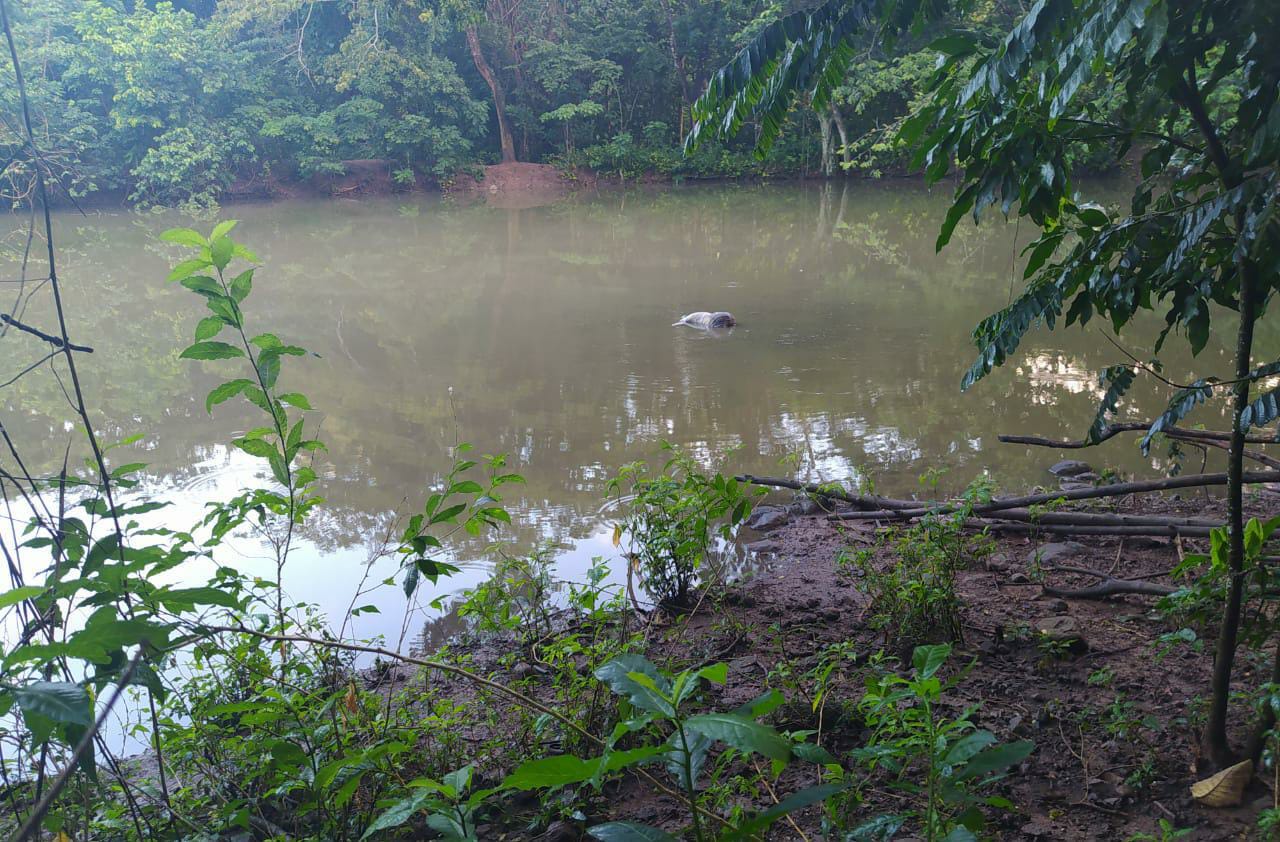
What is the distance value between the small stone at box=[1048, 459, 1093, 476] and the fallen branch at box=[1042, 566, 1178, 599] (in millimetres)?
1830

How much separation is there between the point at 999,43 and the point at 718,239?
12.5m

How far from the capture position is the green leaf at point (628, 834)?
118cm

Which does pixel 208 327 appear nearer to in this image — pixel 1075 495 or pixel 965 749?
pixel 965 749

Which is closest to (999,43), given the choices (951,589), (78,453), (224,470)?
(951,589)

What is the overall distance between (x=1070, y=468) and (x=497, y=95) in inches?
888

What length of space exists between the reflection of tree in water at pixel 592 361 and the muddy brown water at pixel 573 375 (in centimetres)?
3

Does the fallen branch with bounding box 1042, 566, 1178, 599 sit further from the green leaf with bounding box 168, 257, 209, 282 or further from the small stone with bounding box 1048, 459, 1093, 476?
the green leaf with bounding box 168, 257, 209, 282

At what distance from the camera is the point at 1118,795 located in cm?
190

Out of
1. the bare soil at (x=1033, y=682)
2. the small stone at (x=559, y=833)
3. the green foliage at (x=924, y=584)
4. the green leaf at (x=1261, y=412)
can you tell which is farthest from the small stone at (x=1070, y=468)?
the small stone at (x=559, y=833)

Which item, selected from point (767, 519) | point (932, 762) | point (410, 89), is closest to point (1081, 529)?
point (767, 519)

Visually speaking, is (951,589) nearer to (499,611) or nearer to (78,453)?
(499,611)

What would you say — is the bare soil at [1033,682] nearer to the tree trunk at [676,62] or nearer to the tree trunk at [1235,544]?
the tree trunk at [1235,544]

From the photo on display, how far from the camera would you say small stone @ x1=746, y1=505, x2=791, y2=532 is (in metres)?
4.41

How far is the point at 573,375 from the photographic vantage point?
7.21 m
